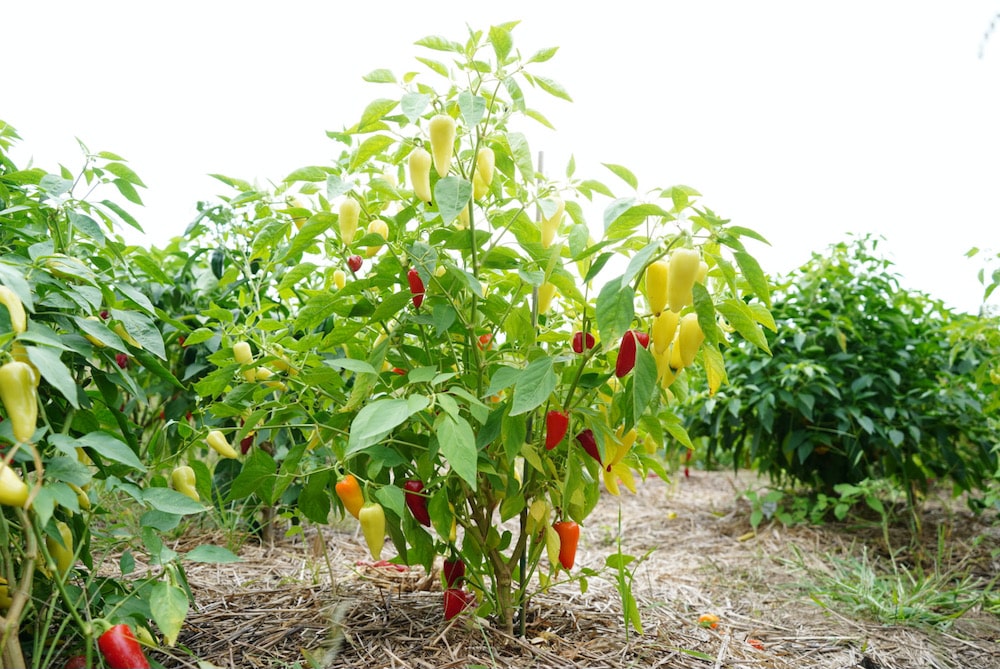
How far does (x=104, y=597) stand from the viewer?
1213 mm

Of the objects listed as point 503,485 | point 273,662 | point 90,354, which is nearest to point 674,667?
point 503,485

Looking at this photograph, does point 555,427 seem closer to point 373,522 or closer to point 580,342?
point 580,342

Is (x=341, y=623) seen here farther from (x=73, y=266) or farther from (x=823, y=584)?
(x=823, y=584)

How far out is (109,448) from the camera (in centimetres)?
100

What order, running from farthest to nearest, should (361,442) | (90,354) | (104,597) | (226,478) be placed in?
(226,478) < (104,597) < (90,354) < (361,442)

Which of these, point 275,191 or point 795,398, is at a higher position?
point 275,191

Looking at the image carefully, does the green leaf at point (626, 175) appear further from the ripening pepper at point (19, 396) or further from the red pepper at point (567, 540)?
the ripening pepper at point (19, 396)

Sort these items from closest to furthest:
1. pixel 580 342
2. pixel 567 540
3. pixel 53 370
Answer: pixel 53 370, pixel 580 342, pixel 567 540

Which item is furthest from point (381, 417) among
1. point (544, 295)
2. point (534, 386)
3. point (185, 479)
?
point (185, 479)

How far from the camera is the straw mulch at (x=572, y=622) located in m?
1.44

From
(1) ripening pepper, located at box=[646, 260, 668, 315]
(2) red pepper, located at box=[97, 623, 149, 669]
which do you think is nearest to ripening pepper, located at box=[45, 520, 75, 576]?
(2) red pepper, located at box=[97, 623, 149, 669]

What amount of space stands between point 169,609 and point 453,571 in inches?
23.4

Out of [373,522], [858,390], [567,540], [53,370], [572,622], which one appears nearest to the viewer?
[53,370]

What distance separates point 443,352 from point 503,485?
1.00 feet
